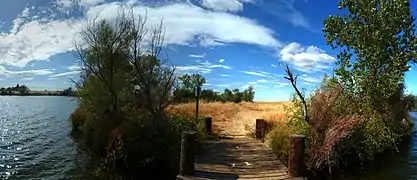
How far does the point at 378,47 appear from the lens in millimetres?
21328

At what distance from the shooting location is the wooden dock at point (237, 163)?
11823mm

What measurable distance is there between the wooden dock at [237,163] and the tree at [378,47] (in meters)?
7.81

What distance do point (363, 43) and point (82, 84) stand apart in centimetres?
1743

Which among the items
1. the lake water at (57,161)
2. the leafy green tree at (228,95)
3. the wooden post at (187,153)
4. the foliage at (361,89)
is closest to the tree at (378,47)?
the foliage at (361,89)

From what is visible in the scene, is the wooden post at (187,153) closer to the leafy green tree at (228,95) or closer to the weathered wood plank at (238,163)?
the weathered wood plank at (238,163)

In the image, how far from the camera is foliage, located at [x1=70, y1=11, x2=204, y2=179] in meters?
15.1

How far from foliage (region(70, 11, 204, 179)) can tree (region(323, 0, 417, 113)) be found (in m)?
10.0

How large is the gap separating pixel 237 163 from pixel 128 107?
24.4 ft

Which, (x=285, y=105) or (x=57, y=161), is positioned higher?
(x=285, y=105)

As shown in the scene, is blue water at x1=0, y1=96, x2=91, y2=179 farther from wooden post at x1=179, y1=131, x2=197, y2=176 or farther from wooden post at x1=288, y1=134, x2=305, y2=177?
wooden post at x1=288, y1=134, x2=305, y2=177

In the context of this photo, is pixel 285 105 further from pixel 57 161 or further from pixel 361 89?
pixel 57 161

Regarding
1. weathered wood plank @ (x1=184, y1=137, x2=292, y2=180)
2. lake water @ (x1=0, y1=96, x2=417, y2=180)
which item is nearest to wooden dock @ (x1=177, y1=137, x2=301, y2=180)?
weathered wood plank @ (x1=184, y1=137, x2=292, y2=180)

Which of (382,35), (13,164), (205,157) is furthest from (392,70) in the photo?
(13,164)

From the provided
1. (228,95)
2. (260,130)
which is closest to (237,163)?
(260,130)
